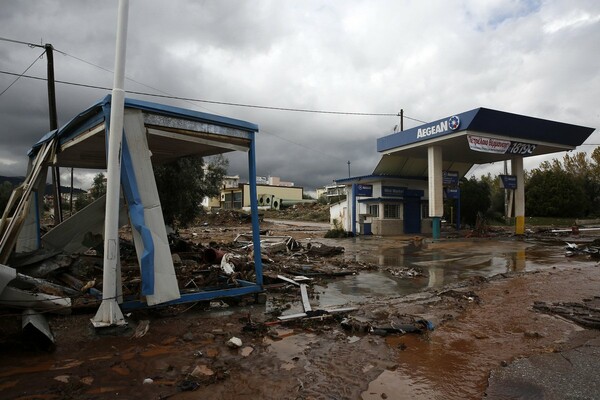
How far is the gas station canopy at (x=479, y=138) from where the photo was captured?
771 inches

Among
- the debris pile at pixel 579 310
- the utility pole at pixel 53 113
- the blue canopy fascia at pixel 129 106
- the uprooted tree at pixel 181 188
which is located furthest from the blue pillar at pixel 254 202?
the utility pole at pixel 53 113

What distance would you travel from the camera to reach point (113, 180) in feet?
16.4

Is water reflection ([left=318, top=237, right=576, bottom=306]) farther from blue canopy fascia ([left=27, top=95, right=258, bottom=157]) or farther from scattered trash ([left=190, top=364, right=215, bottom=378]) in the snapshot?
blue canopy fascia ([left=27, top=95, right=258, bottom=157])

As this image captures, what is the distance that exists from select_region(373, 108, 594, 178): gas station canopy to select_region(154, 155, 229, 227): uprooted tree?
12.5m

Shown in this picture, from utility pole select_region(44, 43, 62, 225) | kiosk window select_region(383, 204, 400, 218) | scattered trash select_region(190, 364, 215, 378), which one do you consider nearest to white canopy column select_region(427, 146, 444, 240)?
kiosk window select_region(383, 204, 400, 218)

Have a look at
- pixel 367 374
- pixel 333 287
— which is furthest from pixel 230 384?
pixel 333 287

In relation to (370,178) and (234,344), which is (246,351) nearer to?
(234,344)

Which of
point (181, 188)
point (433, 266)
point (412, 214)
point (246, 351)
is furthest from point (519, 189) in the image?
point (246, 351)

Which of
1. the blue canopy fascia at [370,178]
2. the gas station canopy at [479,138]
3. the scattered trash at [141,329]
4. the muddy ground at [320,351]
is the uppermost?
the gas station canopy at [479,138]

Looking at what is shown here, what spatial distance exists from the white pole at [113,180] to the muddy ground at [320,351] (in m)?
0.30

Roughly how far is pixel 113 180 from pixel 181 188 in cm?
949

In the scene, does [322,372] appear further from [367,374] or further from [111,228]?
[111,228]

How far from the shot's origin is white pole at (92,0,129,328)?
195 inches

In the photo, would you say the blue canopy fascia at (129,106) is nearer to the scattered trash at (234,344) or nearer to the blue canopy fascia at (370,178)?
the scattered trash at (234,344)
